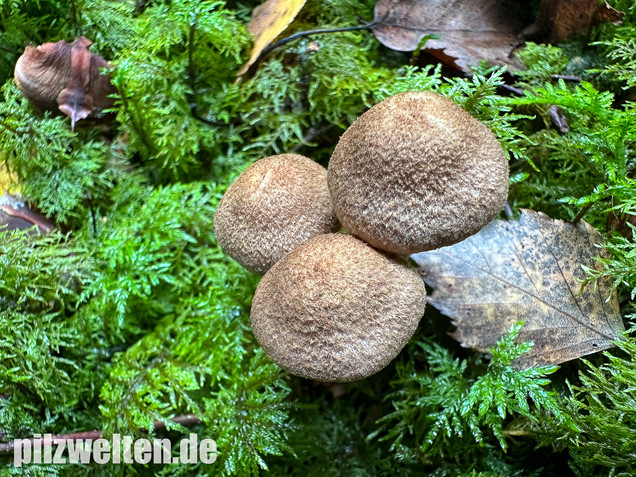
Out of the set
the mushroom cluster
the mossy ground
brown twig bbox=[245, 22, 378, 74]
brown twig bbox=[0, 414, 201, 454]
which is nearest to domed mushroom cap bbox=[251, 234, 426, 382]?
the mushroom cluster

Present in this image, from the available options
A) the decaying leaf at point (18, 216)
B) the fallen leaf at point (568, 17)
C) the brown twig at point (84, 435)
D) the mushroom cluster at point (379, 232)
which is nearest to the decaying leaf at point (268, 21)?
the mushroom cluster at point (379, 232)

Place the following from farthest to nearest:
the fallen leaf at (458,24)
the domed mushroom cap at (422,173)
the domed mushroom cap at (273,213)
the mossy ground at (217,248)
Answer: the fallen leaf at (458,24)
the mossy ground at (217,248)
the domed mushroom cap at (273,213)
the domed mushroom cap at (422,173)

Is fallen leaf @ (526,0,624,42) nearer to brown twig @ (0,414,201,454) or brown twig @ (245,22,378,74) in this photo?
brown twig @ (245,22,378,74)

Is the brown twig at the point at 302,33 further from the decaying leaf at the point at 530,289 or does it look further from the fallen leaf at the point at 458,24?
the decaying leaf at the point at 530,289

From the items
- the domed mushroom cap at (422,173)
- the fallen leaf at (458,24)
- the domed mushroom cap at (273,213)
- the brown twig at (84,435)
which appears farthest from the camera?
the fallen leaf at (458,24)

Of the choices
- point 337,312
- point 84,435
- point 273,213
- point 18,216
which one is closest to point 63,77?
point 18,216

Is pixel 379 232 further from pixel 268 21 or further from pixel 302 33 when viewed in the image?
pixel 268 21
